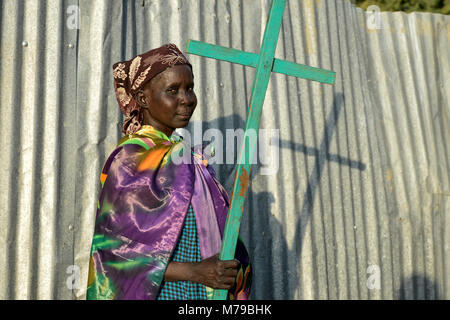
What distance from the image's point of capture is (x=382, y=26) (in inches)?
190

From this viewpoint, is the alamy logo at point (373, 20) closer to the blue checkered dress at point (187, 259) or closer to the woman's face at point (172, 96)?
the woman's face at point (172, 96)

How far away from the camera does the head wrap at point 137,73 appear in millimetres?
2400

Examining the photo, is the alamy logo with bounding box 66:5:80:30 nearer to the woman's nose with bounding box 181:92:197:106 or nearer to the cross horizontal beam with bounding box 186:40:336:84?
the woman's nose with bounding box 181:92:197:106

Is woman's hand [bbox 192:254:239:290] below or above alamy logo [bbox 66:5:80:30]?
below

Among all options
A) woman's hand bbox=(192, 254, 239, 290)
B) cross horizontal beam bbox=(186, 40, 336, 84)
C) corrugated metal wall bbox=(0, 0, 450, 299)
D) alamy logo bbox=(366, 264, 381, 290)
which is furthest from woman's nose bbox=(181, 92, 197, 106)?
alamy logo bbox=(366, 264, 381, 290)

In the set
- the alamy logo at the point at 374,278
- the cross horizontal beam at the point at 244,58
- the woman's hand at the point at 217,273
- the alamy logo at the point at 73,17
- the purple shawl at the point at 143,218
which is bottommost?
the alamy logo at the point at 374,278

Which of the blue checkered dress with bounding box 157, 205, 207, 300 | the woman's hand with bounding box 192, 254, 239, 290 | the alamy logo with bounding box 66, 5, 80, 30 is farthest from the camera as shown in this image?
the alamy logo with bounding box 66, 5, 80, 30

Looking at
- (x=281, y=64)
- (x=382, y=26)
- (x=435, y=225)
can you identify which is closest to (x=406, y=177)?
(x=435, y=225)

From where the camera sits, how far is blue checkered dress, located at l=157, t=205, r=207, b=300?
7.32 feet

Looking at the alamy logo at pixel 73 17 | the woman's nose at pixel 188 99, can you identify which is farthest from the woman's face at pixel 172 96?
the alamy logo at pixel 73 17

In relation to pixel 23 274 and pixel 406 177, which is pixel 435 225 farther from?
pixel 23 274

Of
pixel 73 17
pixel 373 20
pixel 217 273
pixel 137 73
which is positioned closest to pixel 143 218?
pixel 217 273

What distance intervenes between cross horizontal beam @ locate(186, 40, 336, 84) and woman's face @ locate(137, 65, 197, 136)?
0.85 feet

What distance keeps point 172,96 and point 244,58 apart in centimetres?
38
